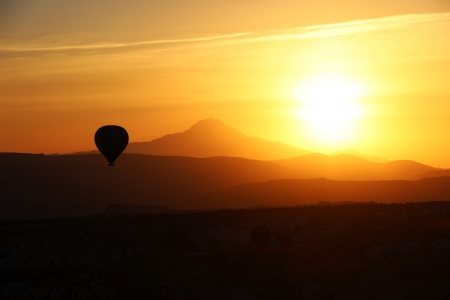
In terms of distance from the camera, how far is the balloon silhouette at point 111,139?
209ft

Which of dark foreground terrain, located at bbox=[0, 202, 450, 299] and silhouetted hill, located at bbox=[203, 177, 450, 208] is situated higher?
silhouetted hill, located at bbox=[203, 177, 450, 208]

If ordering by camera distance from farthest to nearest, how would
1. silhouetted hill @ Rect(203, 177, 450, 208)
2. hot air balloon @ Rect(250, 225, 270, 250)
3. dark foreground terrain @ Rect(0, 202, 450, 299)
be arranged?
silhouetted hill @ Rect(203, 177, 450, 208), hot air balloon @ Rect(250, 225, 270, 250), dark foreground terrain @ Rect(0, 202, 450, 299)

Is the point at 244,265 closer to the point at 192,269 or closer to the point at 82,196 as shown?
the point at 192,269

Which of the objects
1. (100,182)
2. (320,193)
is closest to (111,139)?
(320,193)

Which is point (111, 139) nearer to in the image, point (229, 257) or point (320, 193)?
point (229, 257)

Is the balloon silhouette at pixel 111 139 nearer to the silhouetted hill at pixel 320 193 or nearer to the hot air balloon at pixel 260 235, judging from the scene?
the hot air balloon at pixel 260 235

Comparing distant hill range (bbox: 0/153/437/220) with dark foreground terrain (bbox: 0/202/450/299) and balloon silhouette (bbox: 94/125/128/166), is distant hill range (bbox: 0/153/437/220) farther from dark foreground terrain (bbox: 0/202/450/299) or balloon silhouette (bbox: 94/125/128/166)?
dark foreground terrain (bbox: 0/202/450/299)

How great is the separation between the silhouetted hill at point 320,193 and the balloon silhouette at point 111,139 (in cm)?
6006

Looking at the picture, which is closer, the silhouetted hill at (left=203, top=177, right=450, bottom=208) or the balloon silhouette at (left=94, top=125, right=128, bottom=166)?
the balloon silhouette at (left=94, top=125, right=128, bottom=166)

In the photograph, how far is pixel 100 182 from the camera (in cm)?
15325

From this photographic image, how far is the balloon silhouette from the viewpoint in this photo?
209 feet

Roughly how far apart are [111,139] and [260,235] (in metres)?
19.0

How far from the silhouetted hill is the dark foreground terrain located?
65.5 metres

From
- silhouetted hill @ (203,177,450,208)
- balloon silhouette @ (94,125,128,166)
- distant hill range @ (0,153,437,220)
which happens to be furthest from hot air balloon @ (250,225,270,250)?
silhouetted hill @ (203,177,450,208)
